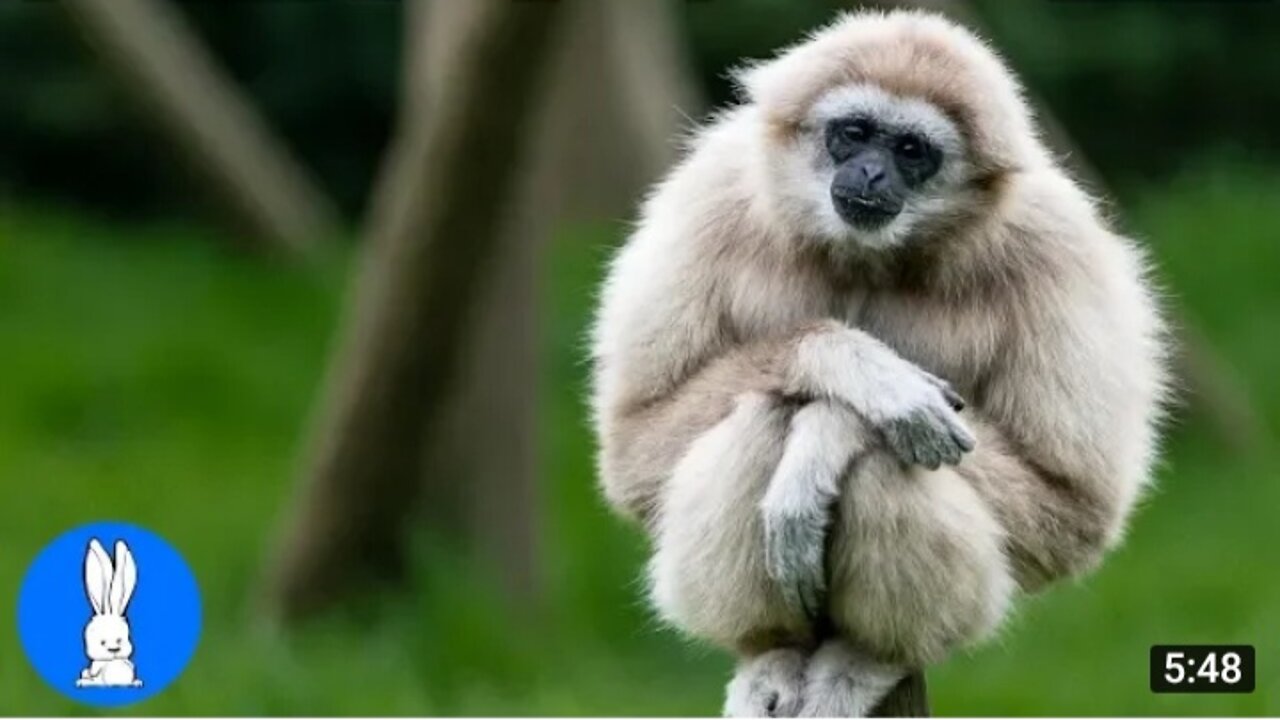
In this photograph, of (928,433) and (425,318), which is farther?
(425,318)

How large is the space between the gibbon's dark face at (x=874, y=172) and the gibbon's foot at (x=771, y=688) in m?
0.61

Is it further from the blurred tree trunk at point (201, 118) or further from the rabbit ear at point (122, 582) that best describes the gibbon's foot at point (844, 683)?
the blurred tree trunk at point (201, 118)

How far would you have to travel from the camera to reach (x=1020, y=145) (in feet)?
10.1

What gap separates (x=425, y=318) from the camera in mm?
6445

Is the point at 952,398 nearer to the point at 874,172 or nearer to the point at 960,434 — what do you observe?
the point at 960,434

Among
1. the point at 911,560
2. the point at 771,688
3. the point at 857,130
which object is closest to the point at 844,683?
the point at 771,688

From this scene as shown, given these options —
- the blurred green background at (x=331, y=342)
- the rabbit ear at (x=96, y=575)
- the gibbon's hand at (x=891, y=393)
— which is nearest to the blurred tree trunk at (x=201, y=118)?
the blurred green background at (x=331, y=342)

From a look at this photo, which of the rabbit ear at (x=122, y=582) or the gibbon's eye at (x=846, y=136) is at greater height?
the gibbon's eye at (x=846, y=136)

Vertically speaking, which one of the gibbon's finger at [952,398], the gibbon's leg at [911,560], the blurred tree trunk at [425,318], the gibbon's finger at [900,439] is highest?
the blurred tree trunk at [425,318]

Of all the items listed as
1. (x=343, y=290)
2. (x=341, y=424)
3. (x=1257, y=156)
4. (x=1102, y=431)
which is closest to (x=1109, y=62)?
(x=1257, y=156)

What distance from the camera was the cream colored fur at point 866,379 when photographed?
3.03 meters

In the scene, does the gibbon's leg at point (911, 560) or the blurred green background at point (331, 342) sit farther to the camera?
the blurred green background at point (331, 342)

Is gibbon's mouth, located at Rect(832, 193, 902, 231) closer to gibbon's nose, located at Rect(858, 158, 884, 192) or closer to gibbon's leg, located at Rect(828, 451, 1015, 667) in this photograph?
gibbon's nose, located at Rect(858, 158, 884, 192)

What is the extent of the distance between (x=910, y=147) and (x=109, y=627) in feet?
7.15
